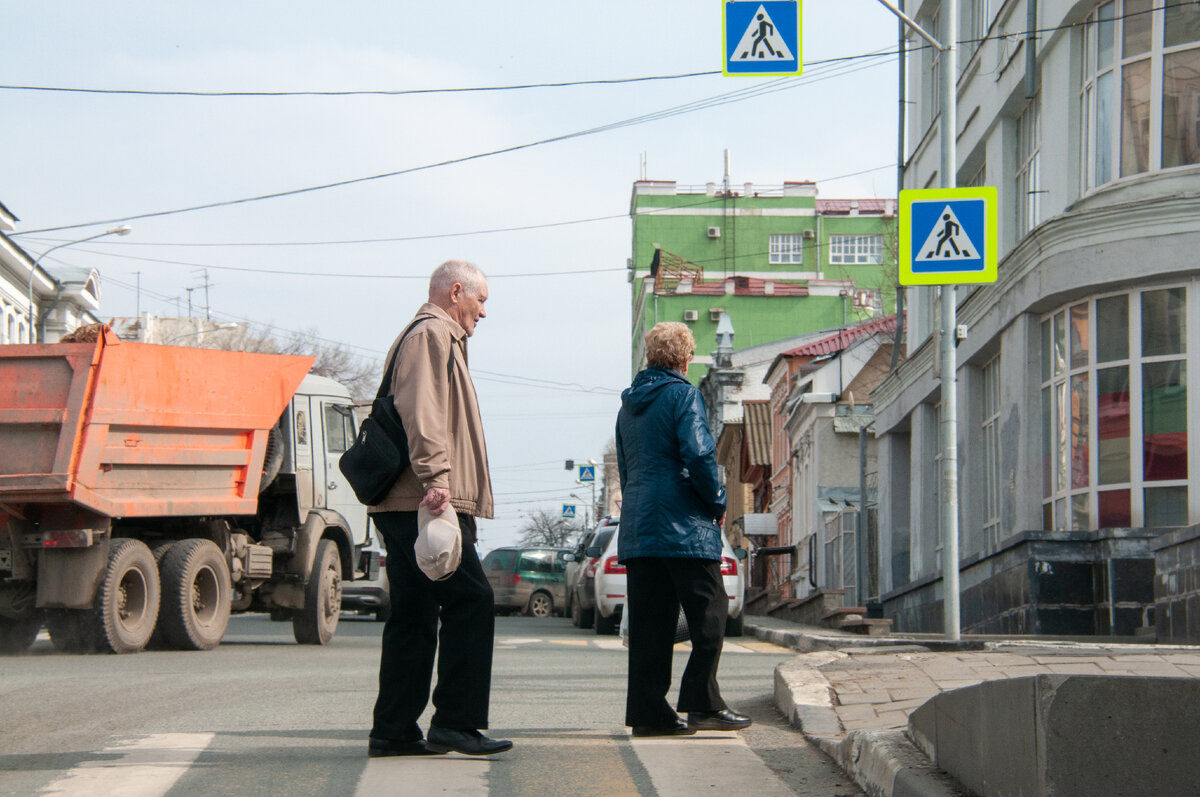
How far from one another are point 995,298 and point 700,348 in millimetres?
53152

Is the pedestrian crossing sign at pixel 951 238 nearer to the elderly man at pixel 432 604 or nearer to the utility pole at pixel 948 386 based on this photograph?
the utility pole at pixel 948 386

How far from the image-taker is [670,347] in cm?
715

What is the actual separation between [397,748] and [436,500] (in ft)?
3.42

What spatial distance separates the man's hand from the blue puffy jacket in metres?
1.22

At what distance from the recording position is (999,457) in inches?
811

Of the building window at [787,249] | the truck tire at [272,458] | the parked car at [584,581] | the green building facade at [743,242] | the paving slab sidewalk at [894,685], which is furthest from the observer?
the building window at [787,249]

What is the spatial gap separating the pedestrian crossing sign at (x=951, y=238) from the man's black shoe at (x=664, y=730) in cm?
645

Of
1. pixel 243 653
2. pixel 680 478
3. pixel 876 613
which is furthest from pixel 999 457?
pixel 680 478

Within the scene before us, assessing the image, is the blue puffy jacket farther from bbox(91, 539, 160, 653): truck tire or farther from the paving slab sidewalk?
bbox(91, 539, 160, 653): truck tire

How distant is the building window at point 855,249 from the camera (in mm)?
79375

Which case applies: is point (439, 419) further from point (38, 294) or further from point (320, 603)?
point (38, 294)

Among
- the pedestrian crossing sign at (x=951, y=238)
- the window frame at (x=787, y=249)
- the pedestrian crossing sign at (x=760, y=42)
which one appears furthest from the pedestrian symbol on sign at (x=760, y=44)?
the window frame at (x=787, y=249)

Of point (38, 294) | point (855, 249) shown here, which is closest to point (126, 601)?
point (38, 294)

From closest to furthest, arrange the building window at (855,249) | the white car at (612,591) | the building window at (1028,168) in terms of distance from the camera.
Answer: the white car at (612,591) → the building window at (1028,168) → the building window at (855,249)
